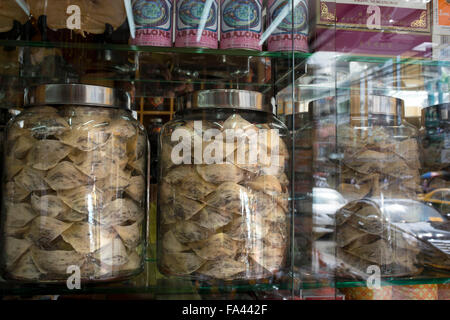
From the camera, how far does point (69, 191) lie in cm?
55

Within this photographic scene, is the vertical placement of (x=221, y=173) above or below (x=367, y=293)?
above

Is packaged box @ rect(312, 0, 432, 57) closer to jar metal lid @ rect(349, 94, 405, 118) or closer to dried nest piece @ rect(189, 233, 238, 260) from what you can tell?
jar metal lid @ rect(349, 94, 405, 118)

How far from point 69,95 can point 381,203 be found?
57 cm

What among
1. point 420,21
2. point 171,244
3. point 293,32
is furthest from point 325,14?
point 171,244

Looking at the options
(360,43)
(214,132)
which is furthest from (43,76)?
(360,43)

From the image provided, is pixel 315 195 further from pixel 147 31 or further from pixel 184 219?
pixel 147 31

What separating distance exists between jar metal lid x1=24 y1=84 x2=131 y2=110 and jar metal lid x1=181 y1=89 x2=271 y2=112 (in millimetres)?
150

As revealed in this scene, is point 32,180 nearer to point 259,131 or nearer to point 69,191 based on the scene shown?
point 69,191

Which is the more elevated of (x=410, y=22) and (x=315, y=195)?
(x=410, y=22)

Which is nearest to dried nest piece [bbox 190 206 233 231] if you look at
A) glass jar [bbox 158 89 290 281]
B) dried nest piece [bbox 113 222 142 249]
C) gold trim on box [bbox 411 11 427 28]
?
glass jar [bbox 158 89 290 281]

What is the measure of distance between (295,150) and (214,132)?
0.20 meters

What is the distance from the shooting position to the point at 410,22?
2.43 ft

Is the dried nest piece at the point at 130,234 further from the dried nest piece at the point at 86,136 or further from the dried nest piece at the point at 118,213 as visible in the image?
the dried nest piece at the point at 86,136

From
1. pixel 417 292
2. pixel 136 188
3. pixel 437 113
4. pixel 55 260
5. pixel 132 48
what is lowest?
pixel 417 292
